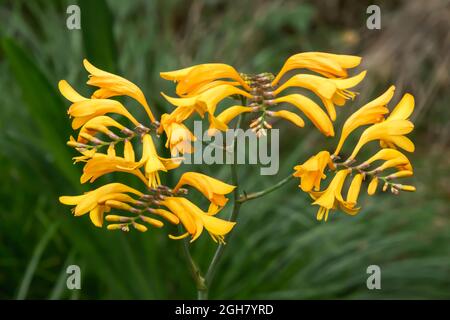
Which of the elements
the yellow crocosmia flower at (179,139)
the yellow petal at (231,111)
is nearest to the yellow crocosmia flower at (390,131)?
the yellow petal at (231,111)

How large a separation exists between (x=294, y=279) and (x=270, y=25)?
1.87 metres

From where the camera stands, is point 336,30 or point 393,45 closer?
point 393,45

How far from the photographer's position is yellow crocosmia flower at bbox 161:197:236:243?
4.15 ft

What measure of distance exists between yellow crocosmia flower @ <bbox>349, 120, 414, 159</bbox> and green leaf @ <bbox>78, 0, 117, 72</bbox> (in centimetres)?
105

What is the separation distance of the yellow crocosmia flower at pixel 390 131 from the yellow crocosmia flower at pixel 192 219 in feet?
0.91

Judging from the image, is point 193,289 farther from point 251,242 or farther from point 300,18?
point 300,18

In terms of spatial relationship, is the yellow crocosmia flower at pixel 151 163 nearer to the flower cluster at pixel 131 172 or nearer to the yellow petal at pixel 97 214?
the flower cluster at pixel 131 172

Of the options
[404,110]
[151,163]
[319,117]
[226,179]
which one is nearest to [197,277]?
[151,163]

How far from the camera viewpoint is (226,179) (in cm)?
311

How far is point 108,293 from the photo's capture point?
269 centimetres

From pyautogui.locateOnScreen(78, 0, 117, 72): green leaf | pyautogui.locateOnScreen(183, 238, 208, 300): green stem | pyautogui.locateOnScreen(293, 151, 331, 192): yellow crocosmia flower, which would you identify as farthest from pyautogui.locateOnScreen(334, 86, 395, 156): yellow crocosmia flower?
pyautogui.locateOnScreen(78, 0, 117, 72): green leaf

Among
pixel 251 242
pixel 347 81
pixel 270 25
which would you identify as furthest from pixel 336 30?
pixel 347 81

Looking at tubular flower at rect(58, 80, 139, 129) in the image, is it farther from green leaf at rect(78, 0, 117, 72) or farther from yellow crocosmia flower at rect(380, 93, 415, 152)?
green leaf at rect(78, 0, 117, 72)

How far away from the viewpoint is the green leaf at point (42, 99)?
215 cm
